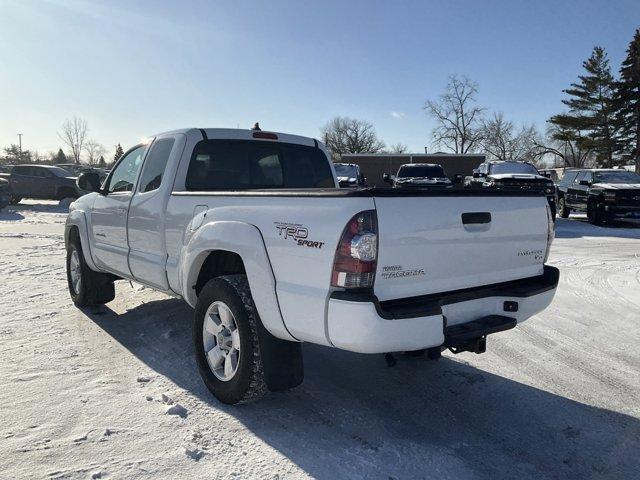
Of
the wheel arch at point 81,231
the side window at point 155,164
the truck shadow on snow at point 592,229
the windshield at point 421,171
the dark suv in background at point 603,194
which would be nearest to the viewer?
the side window at point 155,164

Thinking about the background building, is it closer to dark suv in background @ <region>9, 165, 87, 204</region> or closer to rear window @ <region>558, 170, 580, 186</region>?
rear window @ <region>558, 170, 580, 186</region>

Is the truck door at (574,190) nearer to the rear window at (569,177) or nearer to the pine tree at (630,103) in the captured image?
the rear window at (569,177)

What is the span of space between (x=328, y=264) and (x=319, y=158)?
2.65 meters

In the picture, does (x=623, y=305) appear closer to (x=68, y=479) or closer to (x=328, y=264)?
(x=328, y=264)

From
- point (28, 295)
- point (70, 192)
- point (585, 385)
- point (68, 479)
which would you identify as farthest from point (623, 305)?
point (70, 192)

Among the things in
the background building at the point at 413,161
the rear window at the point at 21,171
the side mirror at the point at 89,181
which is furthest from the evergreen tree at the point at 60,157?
the side mirror at the point at 89,181

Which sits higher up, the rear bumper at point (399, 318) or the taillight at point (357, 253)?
the taillight at point (357, 253)

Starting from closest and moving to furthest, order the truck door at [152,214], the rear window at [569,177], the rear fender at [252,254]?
the rear fender at [252,254] < the truck door at [152,214] < the rear window at [569,177]

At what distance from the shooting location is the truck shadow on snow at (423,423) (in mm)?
2746

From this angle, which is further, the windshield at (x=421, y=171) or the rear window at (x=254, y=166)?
the windshield at (x=421, y=171)

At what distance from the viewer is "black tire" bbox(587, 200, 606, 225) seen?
16.3 meters

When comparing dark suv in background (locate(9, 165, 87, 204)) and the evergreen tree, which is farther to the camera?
the evergreen tree

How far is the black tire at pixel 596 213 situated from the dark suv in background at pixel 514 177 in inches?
53.5

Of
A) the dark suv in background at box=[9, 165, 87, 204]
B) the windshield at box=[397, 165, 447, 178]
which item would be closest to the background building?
the windshield at box=[397, 165, 447, 178]
